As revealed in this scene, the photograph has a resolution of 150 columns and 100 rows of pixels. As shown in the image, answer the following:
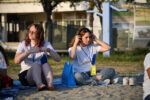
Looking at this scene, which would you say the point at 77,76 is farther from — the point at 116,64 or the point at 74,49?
the point at 116,64

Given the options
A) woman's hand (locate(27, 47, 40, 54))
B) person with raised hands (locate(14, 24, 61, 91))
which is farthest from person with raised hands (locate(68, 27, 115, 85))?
woman's hand (locate(27, 47, 40, 54))

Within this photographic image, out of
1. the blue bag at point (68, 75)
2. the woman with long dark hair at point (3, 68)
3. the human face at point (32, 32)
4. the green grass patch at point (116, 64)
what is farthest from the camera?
the green grass patch at point (116, 64)

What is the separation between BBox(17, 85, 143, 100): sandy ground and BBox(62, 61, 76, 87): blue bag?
252mm

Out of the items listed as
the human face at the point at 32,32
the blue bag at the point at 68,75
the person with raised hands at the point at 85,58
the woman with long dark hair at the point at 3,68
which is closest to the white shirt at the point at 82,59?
the person with raised hands at the point at 85,58

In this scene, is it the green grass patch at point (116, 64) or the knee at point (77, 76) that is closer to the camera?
the knee at point (77, 76)

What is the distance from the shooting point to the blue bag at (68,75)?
661cm

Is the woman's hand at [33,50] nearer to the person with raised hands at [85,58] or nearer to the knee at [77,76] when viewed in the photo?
the person with raised hands at [85,58]

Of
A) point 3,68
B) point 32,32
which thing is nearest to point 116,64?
point 32,32

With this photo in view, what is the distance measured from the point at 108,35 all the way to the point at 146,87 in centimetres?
1323

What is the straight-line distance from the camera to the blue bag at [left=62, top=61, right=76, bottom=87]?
661 centimetres

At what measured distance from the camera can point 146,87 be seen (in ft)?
13.9

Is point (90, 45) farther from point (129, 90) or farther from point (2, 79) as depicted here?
point (2, 79)

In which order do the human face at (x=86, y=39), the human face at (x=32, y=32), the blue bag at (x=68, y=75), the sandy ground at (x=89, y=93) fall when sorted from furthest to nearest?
the human face at (x=86, y=39)
the blue bag at (x=68, y=75)
the human face at (x=32, y=32)
the sandy ground at (x=89, y=93)

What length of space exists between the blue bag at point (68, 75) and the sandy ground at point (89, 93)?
252 mm
